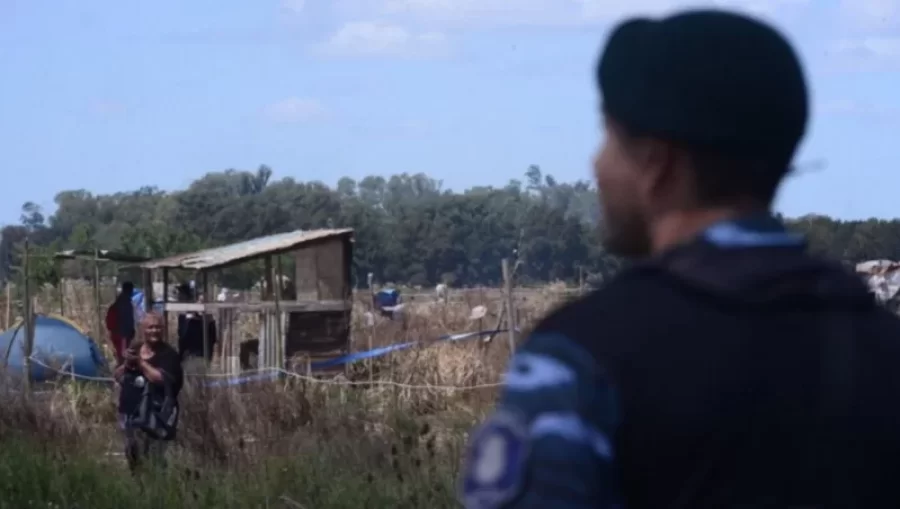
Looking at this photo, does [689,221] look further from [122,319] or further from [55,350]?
[122,319]

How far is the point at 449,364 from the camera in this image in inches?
719

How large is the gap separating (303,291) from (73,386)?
10.7 feet

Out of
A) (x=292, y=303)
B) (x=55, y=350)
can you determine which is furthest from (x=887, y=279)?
(x=55, y=350)

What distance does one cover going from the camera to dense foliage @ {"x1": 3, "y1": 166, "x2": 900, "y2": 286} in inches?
1639

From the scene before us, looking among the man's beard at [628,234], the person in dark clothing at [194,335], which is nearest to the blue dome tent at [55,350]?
the person in dark clothing at [194,335]

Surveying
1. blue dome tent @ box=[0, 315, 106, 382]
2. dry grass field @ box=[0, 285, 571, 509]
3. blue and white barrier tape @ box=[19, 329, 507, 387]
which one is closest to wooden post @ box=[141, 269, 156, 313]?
blue dome tent @ box=[0, 315, 106, 382]

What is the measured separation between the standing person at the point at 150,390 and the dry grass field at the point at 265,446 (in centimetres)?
17

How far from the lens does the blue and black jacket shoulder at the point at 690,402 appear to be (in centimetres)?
176

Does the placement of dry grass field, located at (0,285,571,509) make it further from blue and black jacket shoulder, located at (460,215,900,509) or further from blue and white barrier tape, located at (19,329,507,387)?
blue and black jacket shoulder, located at (460,215,900,509)

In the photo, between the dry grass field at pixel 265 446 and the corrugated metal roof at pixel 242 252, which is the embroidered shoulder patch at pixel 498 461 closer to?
the dry grass field at pixel 265 446

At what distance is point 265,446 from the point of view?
1118 cm

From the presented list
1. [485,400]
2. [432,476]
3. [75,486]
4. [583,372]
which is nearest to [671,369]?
[583,372]

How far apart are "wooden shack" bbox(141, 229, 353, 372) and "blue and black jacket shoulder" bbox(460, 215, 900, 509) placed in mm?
15689

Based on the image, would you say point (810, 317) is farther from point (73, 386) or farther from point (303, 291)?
point (303, 291)
